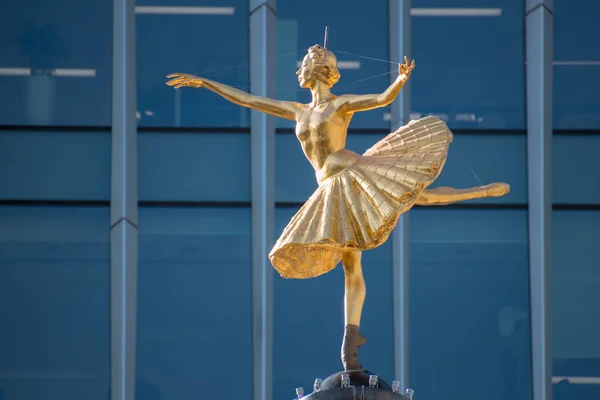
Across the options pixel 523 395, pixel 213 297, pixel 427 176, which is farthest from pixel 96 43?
pixel 427 176

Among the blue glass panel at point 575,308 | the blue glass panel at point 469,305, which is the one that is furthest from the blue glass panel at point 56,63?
the blue glass panel at point 575,308

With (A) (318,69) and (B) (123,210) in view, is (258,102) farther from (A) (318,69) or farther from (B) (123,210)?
(B) (123,210)

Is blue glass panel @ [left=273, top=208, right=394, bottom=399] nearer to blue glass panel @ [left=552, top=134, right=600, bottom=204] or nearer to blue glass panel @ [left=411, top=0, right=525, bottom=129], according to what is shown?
blue glass panel @ [left=411, top=0, right=525, bottom=129]

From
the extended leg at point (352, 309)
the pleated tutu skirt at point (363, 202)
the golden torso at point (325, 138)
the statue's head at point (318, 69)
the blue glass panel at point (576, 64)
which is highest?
the blue glass panel at point (576, 64)

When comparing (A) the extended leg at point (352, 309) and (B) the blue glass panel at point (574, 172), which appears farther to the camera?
(B) the blue glass panel at point (574, 172)

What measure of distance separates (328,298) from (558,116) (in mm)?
4393

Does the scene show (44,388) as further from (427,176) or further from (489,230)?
(427,176)

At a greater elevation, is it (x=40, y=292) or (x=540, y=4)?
(x=540, y=4)

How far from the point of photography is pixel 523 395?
25.5 metres

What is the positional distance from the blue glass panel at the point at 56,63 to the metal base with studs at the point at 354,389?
9.61m

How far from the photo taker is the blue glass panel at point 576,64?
86.0 feet

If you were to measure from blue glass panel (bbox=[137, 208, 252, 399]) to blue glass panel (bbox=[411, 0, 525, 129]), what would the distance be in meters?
3.44

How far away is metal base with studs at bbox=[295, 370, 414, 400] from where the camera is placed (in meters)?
17.3

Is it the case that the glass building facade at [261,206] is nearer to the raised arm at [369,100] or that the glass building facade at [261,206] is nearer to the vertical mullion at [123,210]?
the vertical mullion at [123,210]
